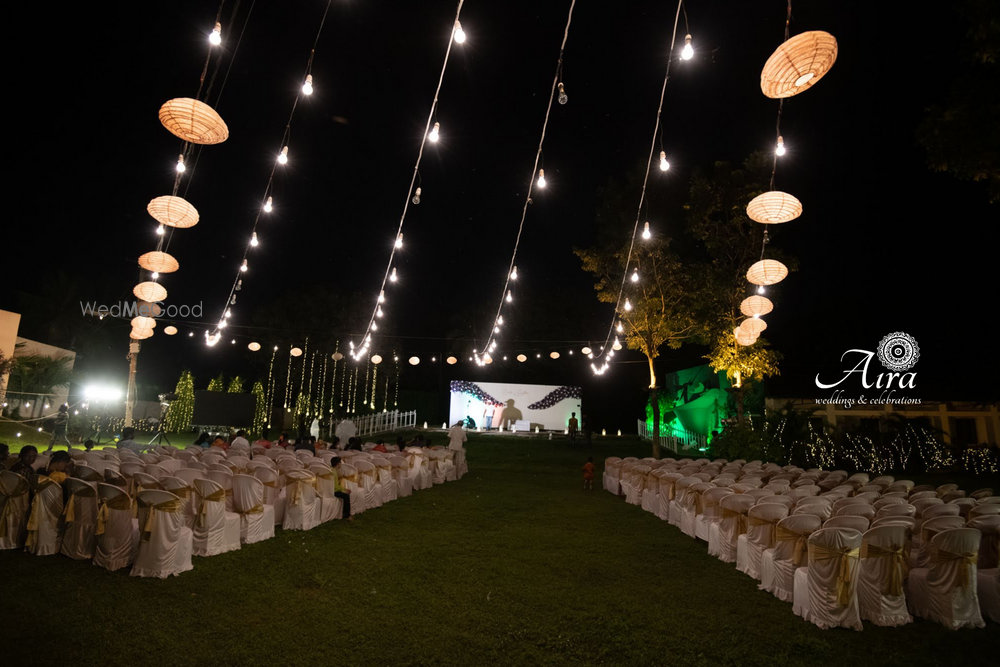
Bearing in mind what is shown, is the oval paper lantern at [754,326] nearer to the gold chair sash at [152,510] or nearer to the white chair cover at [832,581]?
the white chair cover at [832,581]

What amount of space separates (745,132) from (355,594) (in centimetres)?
1297

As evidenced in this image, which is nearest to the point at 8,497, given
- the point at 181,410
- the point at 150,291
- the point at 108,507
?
the point at 108,507

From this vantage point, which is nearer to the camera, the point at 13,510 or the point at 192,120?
the point at 192,120

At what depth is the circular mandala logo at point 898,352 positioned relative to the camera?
55.0ft

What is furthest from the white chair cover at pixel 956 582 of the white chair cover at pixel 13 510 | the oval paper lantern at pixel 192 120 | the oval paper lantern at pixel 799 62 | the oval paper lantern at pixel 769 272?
the white chair cover at pixel 13 510

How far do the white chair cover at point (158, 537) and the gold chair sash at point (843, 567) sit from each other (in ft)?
16.8

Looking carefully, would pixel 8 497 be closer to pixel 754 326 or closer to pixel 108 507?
pixel 108 507

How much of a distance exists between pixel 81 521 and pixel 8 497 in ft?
2.92

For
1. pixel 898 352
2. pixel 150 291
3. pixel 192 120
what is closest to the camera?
pixel 192 120

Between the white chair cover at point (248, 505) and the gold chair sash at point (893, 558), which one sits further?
the white chair cover at point (248, 505)

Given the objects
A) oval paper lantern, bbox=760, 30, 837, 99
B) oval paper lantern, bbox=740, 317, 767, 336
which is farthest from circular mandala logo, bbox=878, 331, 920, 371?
oval paper lantern, bbox=760, 30, 837, 99

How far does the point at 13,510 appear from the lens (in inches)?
197

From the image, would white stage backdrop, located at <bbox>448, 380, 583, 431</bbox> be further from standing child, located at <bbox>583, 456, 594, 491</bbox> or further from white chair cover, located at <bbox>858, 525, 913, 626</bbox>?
white chair cover, located at <bbox>858, 525, 913, 626</bbox>

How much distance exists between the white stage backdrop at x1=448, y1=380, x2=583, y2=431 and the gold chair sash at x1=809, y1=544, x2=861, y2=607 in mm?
18525
